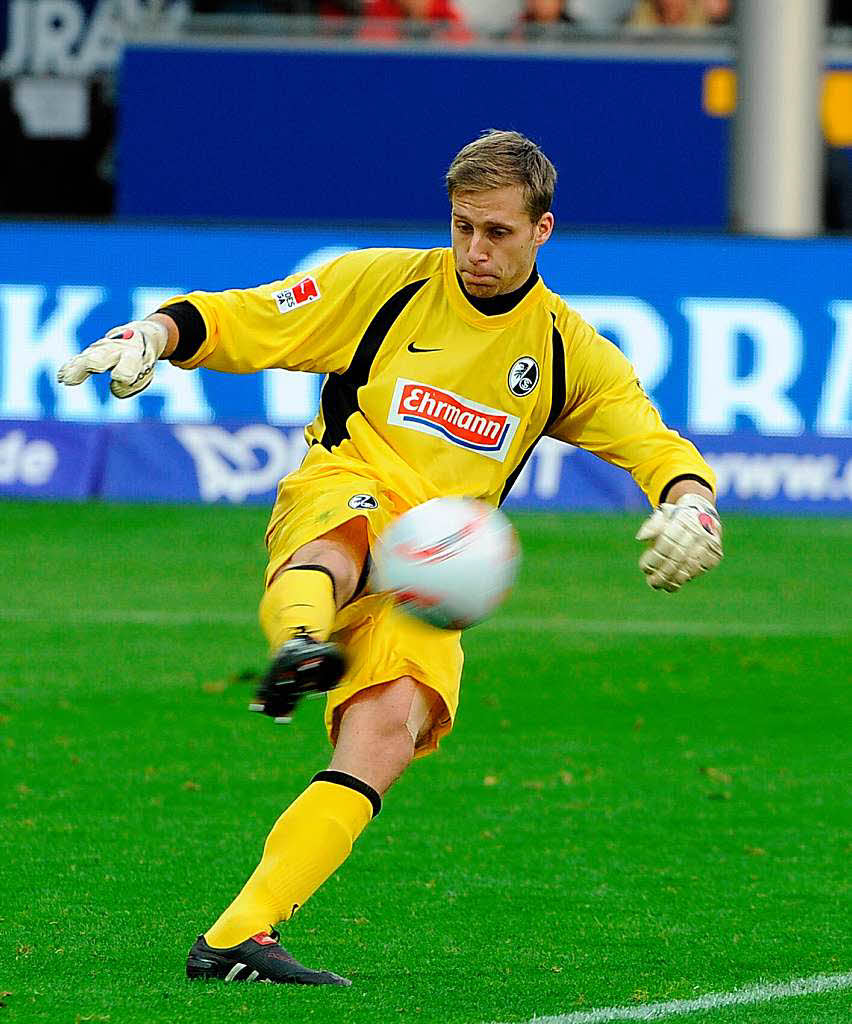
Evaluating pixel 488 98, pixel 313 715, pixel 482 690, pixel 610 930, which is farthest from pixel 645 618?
pixel 488 98

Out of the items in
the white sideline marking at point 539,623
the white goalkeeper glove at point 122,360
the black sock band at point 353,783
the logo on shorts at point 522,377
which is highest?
the white goalkeeper glove at point 122,360

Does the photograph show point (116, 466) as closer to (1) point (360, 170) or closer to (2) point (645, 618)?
(2) point (645, 618)

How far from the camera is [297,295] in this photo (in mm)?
5586

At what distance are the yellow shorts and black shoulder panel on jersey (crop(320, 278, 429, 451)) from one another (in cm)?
17

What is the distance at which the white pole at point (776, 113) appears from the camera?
1703cm

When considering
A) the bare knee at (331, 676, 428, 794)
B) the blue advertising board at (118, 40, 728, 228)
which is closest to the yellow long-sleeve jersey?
the bare knee at (331, 676, 428, 794)

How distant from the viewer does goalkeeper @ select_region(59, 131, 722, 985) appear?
17.0 feet

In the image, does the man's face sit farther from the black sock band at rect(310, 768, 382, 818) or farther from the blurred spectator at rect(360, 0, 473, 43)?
the blurred spectator at rect(360, 0, 473, 43)

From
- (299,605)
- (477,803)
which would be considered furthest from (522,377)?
(477,803)

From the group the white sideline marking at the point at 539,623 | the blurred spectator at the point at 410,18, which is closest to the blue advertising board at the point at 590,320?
the white sideline marking at the point at 539,623

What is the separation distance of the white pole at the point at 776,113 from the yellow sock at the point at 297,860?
12528mm

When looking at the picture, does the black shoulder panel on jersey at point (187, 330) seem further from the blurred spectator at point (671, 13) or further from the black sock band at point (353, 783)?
the blurred spectator at point (671, 13)

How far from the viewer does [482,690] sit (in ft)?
32.2

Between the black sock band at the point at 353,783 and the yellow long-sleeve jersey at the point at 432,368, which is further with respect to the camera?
the yellow long-sleeve jersey at the point at 432,368
